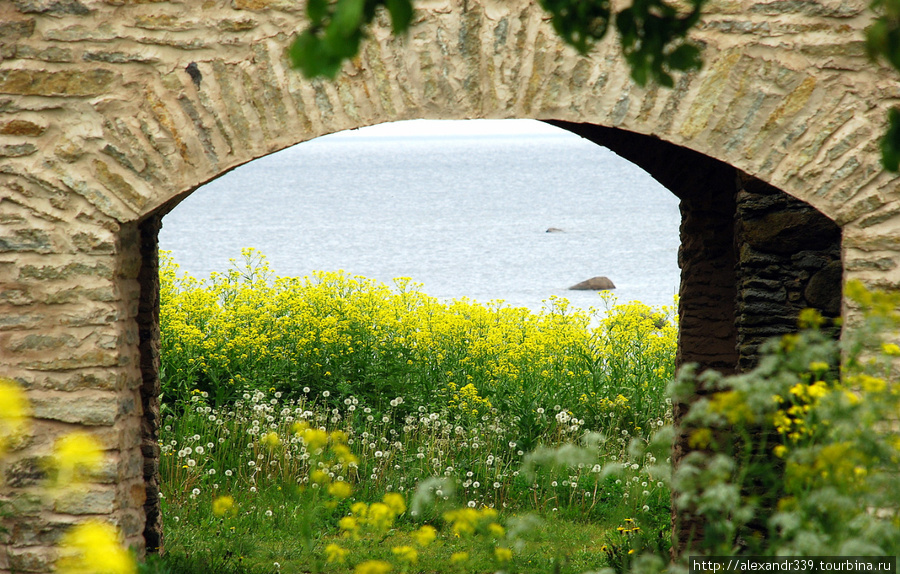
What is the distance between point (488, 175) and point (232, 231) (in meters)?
48.5

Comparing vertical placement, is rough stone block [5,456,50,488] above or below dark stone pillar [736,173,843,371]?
below

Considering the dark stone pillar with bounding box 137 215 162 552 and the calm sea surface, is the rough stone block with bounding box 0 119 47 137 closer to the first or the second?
the dark stone pillar with bounding box 137 215 162 552

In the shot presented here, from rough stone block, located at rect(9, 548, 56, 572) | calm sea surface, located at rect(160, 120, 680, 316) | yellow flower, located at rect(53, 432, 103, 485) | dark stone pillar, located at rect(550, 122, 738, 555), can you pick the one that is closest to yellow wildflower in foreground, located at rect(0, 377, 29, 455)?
yellow flower, located at rect(53, 432, 103, 485)

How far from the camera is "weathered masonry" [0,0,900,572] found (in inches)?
136

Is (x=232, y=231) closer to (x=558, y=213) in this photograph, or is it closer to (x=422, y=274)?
(x=422, y=274)

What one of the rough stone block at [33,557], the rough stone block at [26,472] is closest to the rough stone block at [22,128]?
the rough stone block at [26,472]

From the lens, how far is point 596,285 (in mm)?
21562

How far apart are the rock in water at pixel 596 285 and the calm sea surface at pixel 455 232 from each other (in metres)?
0.22

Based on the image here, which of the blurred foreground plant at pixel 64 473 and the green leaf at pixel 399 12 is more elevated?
the green leaf at pixel 399 12

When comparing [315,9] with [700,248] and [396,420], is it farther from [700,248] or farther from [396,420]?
[396,420]

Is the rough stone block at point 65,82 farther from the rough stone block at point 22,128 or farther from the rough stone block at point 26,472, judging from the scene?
the rough stone block at point 26,472

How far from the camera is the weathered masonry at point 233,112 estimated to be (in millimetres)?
3457

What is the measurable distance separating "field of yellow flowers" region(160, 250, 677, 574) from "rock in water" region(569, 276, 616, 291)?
12268 millimetres

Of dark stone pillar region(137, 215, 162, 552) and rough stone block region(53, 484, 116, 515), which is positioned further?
dark stone pillar region(137, 215, 162, 552)
